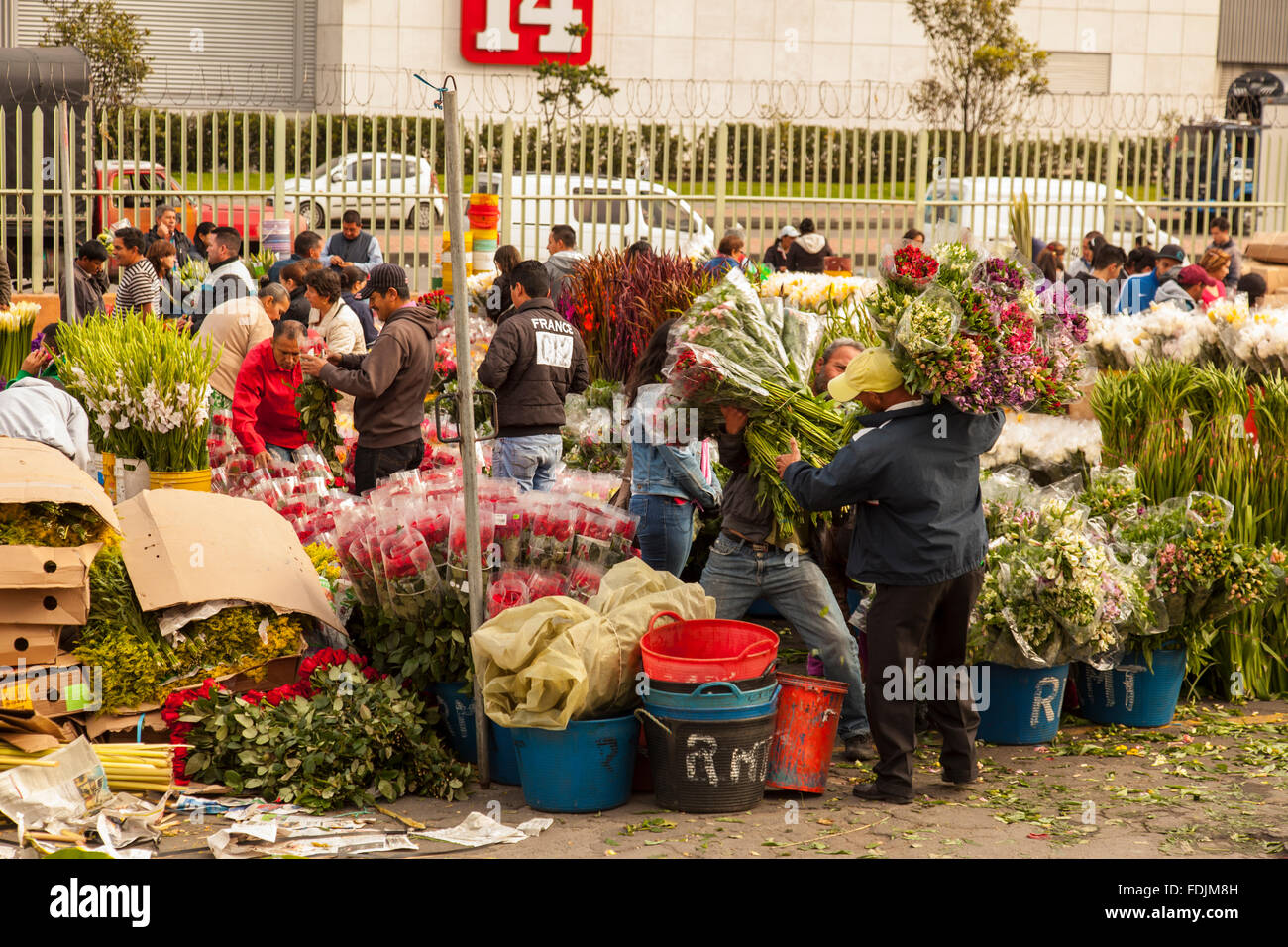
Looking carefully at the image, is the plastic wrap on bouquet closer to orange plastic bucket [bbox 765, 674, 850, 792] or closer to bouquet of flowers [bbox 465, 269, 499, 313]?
orange plastic bucket [bbox 765, 674, 850, 792]

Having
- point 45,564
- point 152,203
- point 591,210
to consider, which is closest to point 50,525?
point 45,564

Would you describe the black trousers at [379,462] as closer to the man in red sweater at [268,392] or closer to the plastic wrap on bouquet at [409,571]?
the man in red sweater at [268,392]

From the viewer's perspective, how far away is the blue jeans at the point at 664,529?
663cm

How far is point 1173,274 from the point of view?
1264cm

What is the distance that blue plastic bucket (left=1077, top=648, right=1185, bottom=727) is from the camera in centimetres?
621

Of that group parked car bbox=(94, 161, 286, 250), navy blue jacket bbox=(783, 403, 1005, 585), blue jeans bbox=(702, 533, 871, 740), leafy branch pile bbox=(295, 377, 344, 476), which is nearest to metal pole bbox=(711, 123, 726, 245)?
parked car bbox=(94, 161, 286, 250)

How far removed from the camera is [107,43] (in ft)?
83.8

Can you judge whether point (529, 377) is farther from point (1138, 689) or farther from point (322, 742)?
point (1138, 689)

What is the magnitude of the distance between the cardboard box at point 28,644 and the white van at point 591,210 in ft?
33.1

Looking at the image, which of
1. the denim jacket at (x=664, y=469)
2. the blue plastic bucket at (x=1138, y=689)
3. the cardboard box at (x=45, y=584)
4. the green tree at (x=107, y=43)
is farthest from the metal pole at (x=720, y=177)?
the green tree at (x=107, y=43)

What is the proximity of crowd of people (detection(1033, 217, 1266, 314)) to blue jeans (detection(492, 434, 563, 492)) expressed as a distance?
584 cm

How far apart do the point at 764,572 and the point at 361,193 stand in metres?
10.0

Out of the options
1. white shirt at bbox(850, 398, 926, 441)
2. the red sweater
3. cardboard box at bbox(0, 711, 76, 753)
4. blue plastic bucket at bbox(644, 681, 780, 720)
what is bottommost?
cardboard box at bbox(0, 711, 76, 753)
